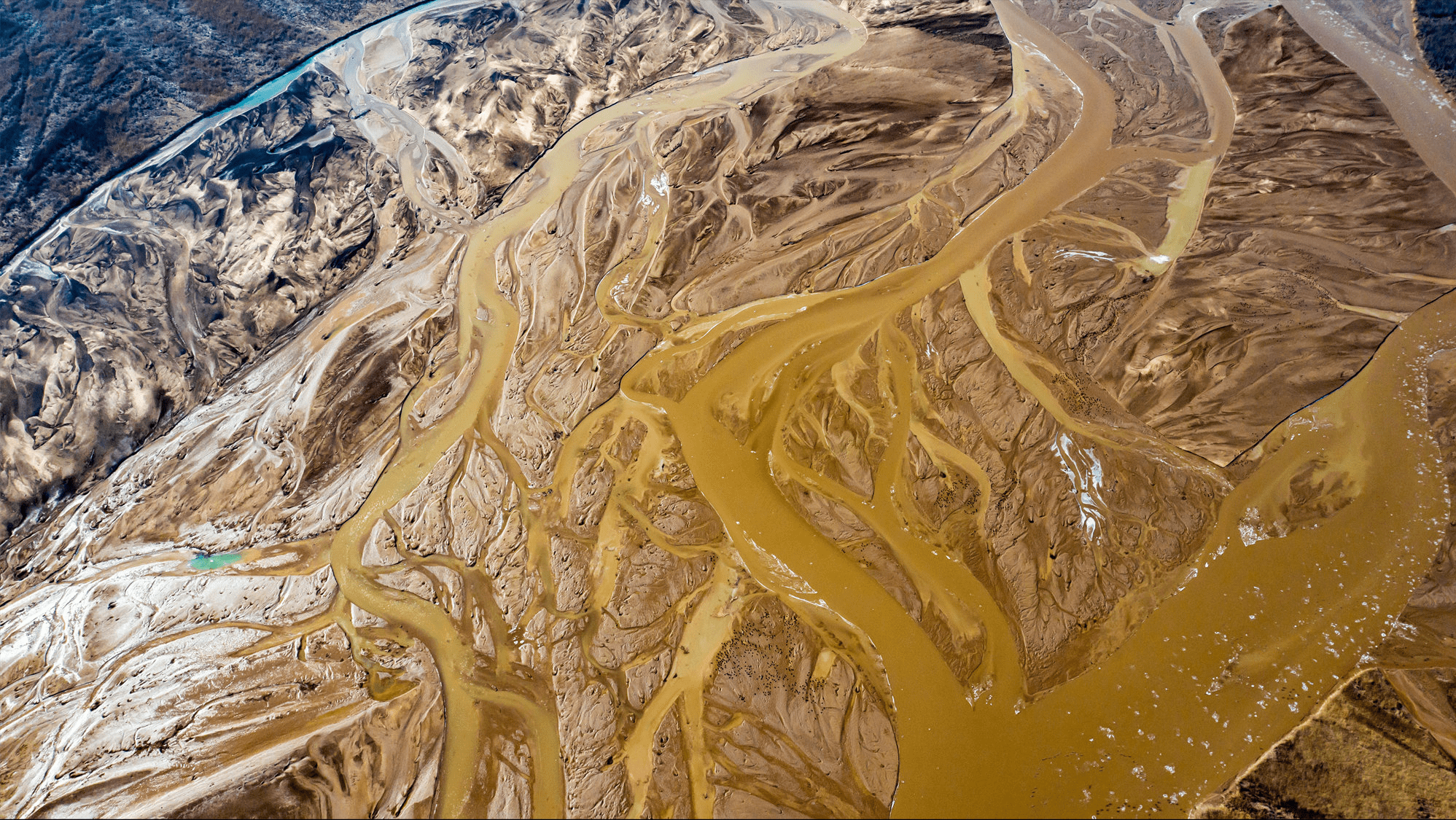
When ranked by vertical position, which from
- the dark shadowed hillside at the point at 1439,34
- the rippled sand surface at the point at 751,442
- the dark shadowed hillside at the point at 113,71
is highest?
the dark shadowed hillside at the point at 113,71

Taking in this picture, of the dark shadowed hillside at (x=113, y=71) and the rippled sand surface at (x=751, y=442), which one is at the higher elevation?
the dark shadowed hillside at (x=113, y=71)

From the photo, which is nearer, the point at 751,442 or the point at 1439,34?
the point at 751,442

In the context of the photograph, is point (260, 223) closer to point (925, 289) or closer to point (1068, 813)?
point (925, 289)

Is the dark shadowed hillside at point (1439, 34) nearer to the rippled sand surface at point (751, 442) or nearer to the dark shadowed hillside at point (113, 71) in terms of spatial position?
the rippled sand surface at point (751, 442)

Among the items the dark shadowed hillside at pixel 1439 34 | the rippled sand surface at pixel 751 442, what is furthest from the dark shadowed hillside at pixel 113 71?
the dark shadowed hillside at pixel 1439 34

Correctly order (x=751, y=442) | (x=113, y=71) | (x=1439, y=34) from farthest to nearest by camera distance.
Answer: (x=113, y=71), (x=1439, y=34), (x=751, y=442)

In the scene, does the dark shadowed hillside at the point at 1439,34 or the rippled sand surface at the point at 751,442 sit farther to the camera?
the dark shadowed hillside at the point at 1439,34

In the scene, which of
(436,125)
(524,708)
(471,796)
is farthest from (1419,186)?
(436,125)

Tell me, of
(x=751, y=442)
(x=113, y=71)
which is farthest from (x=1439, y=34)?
(x=113, y=71)

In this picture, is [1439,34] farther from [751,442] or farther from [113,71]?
[113,71]

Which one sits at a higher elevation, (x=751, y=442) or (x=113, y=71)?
(x=113, y=71)
